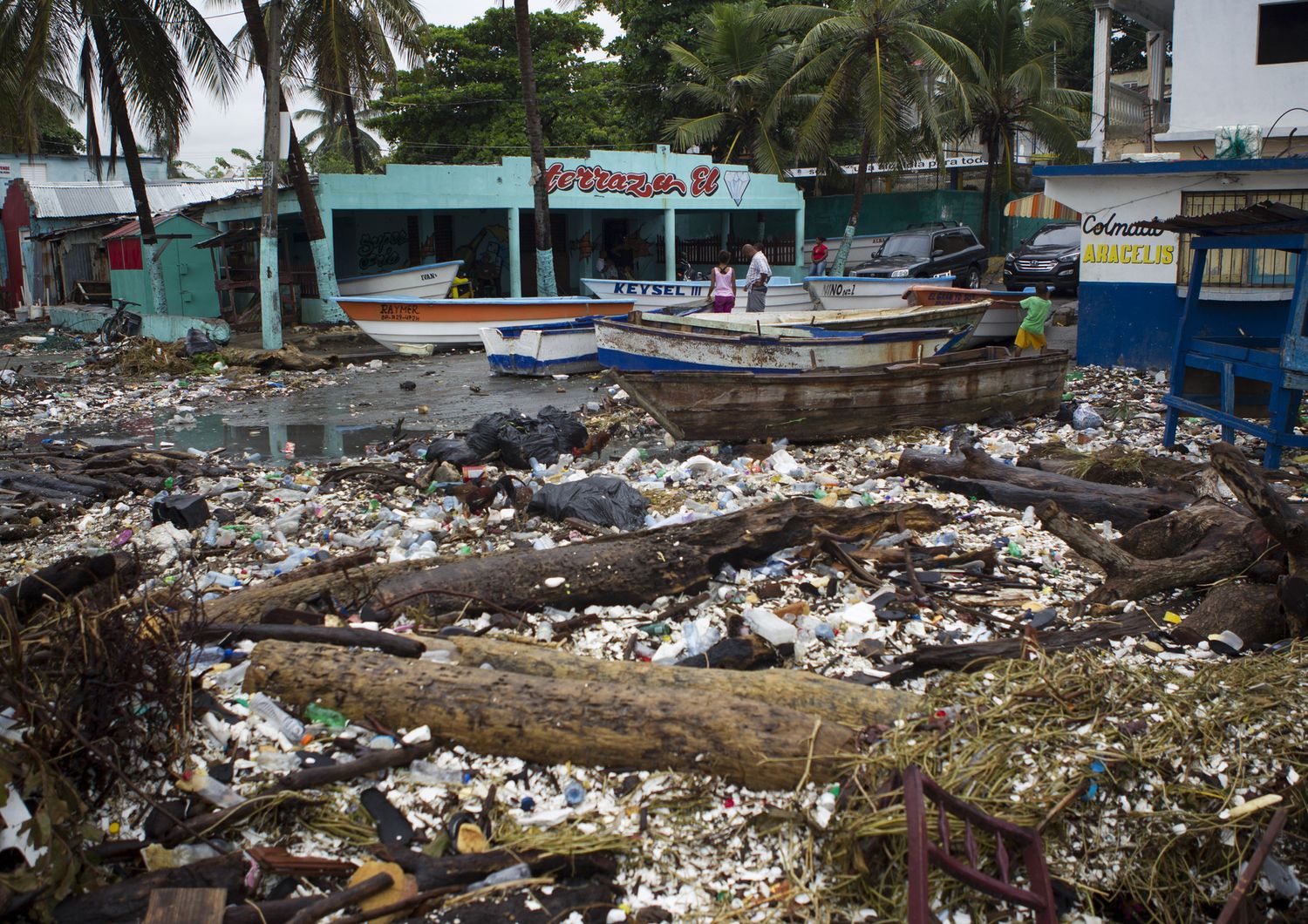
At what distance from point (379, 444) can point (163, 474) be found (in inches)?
86.2

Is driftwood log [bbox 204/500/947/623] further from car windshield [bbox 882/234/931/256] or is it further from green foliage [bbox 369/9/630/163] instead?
green foliage [bbox 369/9/630/163]

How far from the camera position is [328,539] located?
6.88 m

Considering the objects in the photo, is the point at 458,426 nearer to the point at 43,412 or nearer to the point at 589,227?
the point at 43,412

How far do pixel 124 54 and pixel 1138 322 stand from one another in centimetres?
1821

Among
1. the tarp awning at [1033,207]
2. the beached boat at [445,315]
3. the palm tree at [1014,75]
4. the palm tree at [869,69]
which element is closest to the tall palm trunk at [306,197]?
the beached boat at [445,315]

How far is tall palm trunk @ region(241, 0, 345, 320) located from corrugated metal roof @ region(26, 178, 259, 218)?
32.2 ft

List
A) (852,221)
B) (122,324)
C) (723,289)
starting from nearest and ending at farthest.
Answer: (723,289) → (122,324) → (852,221)

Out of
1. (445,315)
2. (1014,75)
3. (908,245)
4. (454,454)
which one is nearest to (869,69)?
(908,245)

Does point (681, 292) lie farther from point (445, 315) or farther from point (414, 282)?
point (414, 282)

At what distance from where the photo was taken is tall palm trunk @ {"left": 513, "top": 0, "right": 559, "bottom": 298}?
1900 cm

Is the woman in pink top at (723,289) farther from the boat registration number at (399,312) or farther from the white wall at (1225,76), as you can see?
the white wall at (1225,76)

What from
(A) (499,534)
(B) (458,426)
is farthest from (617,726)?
(B) (458,426)

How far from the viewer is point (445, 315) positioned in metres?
17.8

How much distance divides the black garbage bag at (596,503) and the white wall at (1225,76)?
1267 centimetres
